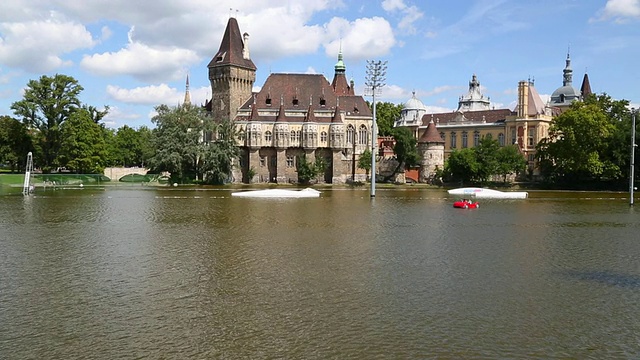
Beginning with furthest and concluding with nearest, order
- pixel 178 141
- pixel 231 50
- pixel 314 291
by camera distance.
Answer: pixel 231 50 → pixel 178 141 → pixel 314 291

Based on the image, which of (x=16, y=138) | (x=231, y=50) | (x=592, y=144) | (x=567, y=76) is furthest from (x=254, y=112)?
(x=567, y=76)

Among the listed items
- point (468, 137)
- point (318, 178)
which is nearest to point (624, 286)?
point (318, 178)

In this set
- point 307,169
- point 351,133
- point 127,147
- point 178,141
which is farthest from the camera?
point 127,147

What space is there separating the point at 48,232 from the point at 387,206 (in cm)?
2575

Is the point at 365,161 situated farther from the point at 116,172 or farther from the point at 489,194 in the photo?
the point at 116,172

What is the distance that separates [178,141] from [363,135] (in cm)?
3110

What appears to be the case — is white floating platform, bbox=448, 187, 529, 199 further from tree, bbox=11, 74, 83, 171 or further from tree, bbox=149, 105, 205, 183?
tree, bbox=11, 74, 83, 171

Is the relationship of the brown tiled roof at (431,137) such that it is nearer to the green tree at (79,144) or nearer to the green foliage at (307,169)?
the green foliage at (307,169)

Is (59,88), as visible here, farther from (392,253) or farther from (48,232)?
(392,253)

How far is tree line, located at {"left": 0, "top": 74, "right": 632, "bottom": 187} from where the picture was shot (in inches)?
3027

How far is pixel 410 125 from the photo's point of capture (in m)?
125

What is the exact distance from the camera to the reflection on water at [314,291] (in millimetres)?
11789

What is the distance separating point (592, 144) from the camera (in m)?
77.0

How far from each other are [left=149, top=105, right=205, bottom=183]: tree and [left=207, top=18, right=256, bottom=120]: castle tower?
10421 millimetres
